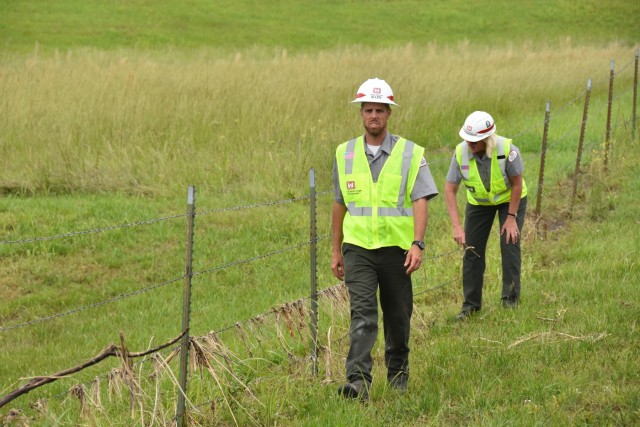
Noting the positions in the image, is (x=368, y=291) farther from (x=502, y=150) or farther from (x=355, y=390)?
(x=502, y=150)

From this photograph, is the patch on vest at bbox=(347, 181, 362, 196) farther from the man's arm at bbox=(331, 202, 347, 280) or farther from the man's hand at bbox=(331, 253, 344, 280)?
the man's hand at bbox=(331, 253, 344, 280)

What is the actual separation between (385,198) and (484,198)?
2191 millimetres

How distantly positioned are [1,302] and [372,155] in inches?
184

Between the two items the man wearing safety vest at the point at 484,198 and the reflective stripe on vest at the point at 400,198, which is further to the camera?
the man wearing safety vest at the point at 484,198

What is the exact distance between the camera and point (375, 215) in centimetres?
583

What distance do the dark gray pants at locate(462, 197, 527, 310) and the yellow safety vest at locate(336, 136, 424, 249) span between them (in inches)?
84.7

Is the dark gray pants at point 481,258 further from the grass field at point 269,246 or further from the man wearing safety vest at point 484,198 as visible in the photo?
the grass field at point 269,246

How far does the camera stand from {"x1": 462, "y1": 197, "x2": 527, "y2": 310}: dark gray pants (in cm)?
790

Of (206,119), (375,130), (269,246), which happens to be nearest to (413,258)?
(375,130)

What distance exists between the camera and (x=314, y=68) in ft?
61.6

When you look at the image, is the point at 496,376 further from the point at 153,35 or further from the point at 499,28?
the point at 499,28

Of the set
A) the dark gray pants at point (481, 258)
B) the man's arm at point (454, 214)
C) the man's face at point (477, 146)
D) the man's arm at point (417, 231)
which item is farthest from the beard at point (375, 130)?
the dark gray pants at point (481, 258)

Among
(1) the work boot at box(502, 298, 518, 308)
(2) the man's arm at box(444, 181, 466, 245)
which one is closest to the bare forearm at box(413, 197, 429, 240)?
(2) the man's arm at box(444, 181, 466, 245)

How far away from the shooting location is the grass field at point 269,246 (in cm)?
583
